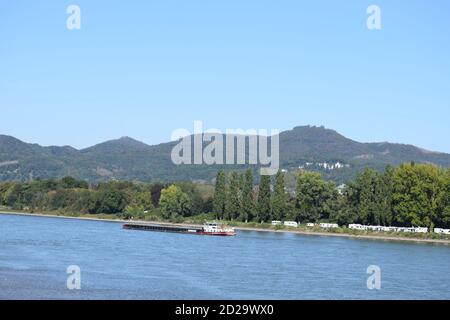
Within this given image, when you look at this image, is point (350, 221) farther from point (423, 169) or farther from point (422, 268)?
point (422, 268)

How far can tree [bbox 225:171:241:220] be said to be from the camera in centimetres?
7744

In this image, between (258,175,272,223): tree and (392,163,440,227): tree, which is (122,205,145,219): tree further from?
(392,163,440,227): tree

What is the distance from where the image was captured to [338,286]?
106ft

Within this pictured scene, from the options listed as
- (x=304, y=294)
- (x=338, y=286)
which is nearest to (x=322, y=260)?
(x=338, y=286)

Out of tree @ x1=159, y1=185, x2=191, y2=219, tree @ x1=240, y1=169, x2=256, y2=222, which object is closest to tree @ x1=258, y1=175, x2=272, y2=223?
tree @ x1=240, y1=169, x2=256, y2=222

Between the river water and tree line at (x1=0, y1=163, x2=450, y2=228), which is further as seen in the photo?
tree line at (x1=0, y1=163, x2=450, y2=228)

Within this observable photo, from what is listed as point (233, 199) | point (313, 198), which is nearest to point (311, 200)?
point (313, 198)

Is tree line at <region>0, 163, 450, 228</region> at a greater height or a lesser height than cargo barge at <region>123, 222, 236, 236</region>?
greater

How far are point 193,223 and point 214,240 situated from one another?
77.9 ft

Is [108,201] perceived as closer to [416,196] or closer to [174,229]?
[174,229]

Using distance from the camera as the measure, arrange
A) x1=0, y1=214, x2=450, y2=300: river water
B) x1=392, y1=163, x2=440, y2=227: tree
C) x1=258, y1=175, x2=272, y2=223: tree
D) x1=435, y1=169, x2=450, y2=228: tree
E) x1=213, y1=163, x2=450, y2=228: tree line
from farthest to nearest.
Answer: x1=258, y1=175, x2=272, y2=223: tree < x1=213, y1=163, x2=450, y2=228: tree line < x1=392, y1=163, x2=440, y2=227: tree < x1=435, y1=169, x2=450, y2=228: tree < x1=0, y1=214, x2=450, y2=300: river water

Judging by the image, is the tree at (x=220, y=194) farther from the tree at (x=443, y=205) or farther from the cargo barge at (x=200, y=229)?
the tree at (x=443, y=205)

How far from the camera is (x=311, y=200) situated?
75.4 metres
